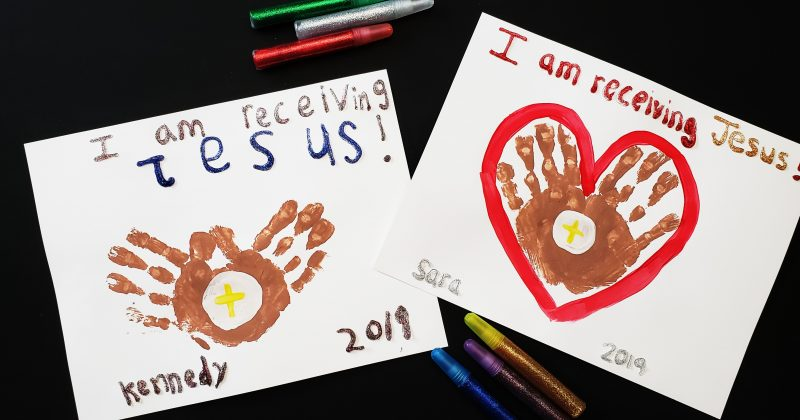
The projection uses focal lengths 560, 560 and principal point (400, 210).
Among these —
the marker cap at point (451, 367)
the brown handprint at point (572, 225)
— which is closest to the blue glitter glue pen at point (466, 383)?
the marker cap at point (451, 367)

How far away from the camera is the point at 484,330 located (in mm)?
525

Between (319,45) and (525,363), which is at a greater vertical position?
(319,45)

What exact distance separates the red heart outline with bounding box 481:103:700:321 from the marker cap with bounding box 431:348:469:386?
10cm

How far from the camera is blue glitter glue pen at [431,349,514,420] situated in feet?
1.72

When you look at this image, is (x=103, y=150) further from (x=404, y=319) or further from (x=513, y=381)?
(x=513, y=381)

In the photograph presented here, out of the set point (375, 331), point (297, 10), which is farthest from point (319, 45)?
point (375, 331)

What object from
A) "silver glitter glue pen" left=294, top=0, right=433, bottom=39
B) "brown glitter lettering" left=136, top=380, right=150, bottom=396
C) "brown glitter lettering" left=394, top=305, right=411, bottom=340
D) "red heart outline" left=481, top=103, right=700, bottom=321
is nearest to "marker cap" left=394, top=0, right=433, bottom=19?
"silver glitter glue pen" left=294, top=0, right=433, bottom=39

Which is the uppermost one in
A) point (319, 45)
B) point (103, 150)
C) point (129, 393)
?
point (319, 45)

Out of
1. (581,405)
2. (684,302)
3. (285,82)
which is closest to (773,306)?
(684,302)

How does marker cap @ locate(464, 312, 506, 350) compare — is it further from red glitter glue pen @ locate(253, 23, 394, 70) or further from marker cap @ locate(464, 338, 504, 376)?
red glitter glue pen @ locate(253, 23, 394, 70)

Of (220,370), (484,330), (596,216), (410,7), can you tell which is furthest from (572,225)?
(220,370)

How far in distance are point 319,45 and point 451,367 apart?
0.32m

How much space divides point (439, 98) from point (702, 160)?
0.87ft

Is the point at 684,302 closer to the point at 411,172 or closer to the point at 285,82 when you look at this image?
the point at 411,172
